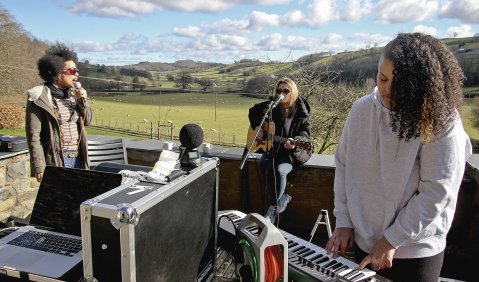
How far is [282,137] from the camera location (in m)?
3.93

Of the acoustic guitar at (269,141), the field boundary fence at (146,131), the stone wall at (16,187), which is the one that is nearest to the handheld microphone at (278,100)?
the acoustic guitar at (269,141)

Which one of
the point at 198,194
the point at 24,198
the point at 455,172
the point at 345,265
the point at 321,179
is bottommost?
the point at 24,198

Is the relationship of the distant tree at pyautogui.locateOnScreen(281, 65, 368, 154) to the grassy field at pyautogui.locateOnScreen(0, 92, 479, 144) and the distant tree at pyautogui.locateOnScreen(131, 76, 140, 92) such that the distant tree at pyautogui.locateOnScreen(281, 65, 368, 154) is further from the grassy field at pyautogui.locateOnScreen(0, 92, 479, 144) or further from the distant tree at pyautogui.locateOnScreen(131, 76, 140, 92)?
the distant tree at pyautogui.locateOnScreen(131, 76, 140, 92)

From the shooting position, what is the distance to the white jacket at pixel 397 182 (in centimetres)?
131

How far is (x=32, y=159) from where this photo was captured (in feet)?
10.3

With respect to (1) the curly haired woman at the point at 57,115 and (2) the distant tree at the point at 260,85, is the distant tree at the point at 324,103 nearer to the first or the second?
(2) the distant tree at the point at 260,85

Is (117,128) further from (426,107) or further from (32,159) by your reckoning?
(426,107)

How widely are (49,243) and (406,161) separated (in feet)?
5.35

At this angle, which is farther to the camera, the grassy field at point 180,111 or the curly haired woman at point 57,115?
the grassy field at point 180,111

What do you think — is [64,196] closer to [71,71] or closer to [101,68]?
[71,71]

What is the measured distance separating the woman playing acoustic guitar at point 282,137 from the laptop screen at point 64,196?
2.15m

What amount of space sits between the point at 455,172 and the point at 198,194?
3.02ft

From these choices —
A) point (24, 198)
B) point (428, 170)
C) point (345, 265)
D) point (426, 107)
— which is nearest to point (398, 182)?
point (428, 170)

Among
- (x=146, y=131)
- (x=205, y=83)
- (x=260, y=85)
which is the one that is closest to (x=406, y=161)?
(x=260, y=85)
